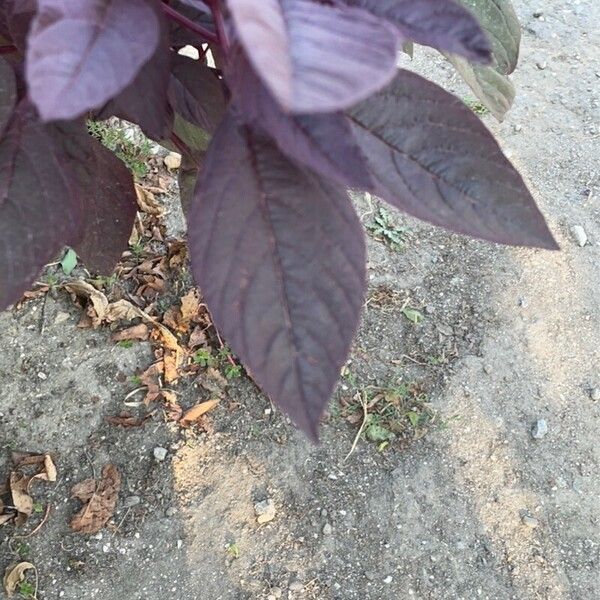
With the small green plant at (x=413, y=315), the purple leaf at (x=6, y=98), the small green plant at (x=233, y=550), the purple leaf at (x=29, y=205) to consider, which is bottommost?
the small green plant at (x=233, y=550)

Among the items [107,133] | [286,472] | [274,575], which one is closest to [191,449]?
[286,472]

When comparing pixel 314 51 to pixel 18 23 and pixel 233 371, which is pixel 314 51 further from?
pixel 233 371

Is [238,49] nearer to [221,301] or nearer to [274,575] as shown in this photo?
[221,301]

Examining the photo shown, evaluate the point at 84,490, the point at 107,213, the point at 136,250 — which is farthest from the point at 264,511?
the point at 107,213

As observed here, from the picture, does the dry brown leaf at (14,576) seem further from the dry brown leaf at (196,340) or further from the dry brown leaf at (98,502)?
the dry brown leaf at (196,340)

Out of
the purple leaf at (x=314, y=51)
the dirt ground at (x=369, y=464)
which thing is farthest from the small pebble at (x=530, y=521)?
the purple leaf at (x=314, y=51)

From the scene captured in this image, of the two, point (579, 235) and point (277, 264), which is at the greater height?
point (277, 264)
